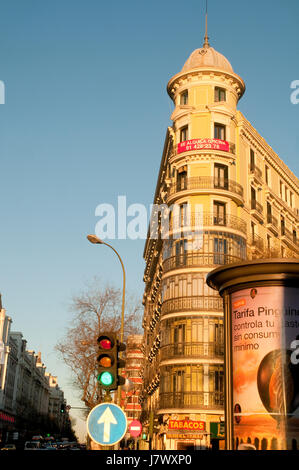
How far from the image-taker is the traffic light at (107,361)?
9.84 metres

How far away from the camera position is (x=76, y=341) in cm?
4422

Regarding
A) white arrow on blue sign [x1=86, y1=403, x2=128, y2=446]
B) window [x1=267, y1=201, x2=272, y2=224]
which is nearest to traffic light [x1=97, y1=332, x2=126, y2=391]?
white arrow on blue sign [x1=86, y1=403, x2=128, y2=446]

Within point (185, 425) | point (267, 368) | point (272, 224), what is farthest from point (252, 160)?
point (267, 368)

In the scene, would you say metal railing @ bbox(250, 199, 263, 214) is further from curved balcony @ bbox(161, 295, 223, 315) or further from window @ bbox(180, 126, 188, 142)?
curved balcony @ bbox(161, 295, 223, 315)

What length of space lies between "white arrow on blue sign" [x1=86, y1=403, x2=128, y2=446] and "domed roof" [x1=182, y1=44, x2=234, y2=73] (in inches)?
1593

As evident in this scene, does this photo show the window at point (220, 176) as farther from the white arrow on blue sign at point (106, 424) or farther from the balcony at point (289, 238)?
the white arrow on blue sign at point (106, 424)

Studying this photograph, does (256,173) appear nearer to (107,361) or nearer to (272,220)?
(272,220)

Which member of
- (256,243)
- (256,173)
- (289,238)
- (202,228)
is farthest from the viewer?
(289,238)

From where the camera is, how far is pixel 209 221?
42.8 m

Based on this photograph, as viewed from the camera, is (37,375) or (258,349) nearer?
(258,349)

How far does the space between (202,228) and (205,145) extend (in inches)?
259

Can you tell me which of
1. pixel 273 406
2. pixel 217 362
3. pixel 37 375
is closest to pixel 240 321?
pixel 273 406

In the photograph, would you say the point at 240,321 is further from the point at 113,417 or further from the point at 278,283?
the point at 113,417

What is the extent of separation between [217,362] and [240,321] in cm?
2264
